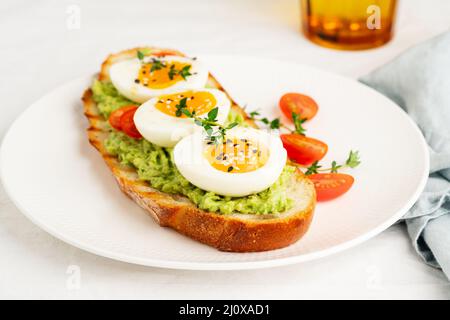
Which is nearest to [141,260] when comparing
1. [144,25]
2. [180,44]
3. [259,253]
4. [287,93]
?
[259,253]

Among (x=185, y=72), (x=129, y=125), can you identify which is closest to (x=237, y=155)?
(x=129, y=125)

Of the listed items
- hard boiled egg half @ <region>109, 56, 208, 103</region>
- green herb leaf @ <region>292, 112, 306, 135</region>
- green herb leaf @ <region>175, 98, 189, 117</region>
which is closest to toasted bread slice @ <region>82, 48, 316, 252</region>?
green herb leaf @ <region>175, 98, 189, 117</region>

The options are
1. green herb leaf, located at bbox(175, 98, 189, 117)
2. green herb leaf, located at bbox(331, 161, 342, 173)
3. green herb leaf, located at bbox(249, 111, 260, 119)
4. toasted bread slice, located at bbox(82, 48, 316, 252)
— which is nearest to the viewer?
toasted bread slice, located at bbox(82, 48, 316, 252)

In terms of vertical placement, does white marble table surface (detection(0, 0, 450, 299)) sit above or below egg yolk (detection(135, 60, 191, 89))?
below

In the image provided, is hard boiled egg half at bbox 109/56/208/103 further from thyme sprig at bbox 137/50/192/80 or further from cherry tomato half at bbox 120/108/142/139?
cherry tomato half at bbox 120/108/142/139

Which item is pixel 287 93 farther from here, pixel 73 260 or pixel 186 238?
pixel 73 260
